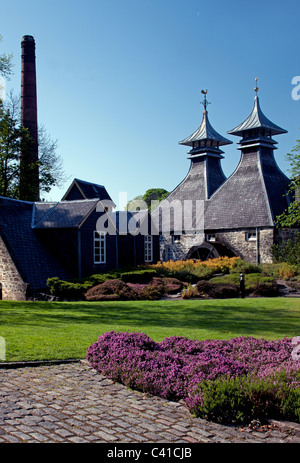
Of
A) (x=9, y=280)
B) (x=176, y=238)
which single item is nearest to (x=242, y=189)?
(x=176, y=238)

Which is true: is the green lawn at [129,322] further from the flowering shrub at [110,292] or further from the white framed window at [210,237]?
the white framed window at [210,237]

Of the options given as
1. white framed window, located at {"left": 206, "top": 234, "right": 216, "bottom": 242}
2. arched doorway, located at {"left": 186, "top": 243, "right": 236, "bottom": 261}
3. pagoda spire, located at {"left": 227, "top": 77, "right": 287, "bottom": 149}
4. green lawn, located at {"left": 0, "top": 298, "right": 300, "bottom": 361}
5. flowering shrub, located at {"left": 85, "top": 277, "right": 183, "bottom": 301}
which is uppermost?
pagoda spire, located at {"left": 227, "top": 77, "right": 287, "bottom": 149}

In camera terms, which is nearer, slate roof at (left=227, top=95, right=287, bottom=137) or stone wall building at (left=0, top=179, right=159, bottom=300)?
stone wall building at (left=0, top=179, right=159, bottom=300)

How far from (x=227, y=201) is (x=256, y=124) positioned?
748 centimetres

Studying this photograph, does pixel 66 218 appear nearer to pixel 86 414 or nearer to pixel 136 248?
pixel 136 248

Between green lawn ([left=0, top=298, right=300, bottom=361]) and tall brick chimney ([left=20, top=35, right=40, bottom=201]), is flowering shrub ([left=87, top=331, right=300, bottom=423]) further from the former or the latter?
tall brick chimney ([left=20, top=35, right=40, bottom=201])

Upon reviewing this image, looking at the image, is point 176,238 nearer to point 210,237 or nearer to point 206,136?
point 210,237

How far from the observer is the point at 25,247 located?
22797mm

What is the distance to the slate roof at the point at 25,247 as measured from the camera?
848 inches

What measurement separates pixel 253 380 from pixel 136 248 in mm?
23981

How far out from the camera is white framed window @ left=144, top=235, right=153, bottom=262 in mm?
31495

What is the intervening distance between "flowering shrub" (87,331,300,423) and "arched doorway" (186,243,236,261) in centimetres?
2347

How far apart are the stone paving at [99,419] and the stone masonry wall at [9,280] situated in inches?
546

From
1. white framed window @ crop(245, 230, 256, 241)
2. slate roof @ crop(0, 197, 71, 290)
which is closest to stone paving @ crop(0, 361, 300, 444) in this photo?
slate roof @ crop(0, 197, 71, 290)
